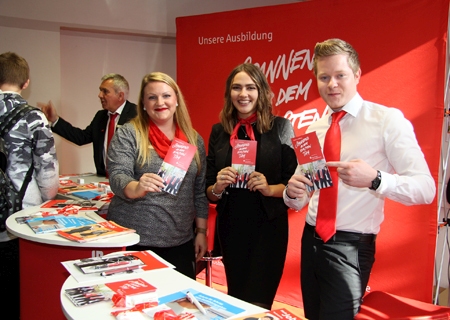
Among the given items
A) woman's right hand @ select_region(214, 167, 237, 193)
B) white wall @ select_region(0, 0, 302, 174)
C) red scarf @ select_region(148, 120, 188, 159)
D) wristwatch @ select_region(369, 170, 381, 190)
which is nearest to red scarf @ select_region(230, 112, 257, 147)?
woman's right hand @ select_region(214, 167, 237, 193)

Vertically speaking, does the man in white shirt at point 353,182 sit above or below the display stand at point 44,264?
above

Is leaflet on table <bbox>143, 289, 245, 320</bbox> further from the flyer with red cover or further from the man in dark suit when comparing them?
the man in dark suit

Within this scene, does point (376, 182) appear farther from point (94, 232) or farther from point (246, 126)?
point (94, 232)

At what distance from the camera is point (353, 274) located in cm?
184

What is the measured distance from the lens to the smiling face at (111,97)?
473cm

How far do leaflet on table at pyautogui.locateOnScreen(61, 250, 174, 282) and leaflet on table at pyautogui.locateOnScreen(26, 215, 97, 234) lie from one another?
0.48 m

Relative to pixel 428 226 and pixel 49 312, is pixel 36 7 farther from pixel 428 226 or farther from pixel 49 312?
pixel 428 226

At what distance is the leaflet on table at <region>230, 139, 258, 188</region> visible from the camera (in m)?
2.39

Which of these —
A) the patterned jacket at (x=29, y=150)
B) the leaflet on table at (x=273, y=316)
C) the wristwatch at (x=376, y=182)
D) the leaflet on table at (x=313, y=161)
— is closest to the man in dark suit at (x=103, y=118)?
the patterned jacket at (x=29, y=150)

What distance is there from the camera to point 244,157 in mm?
2398

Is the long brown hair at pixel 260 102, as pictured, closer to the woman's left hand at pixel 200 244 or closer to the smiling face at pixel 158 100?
the smiling face at pixel 158 100

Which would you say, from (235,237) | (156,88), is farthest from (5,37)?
(235,237)

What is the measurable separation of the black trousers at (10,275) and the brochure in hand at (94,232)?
2.39ft

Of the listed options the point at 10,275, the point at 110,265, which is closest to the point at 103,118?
the point at 10,275
